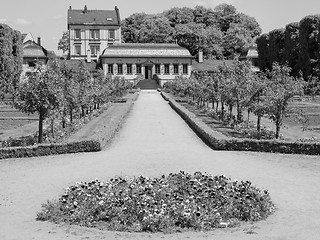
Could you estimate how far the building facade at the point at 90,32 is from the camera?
89.6 meters

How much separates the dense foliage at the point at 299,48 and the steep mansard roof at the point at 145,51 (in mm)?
15274

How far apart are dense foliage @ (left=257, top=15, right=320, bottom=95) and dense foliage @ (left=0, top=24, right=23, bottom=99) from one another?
1184 inches

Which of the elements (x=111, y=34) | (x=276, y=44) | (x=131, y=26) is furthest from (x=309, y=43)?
(x=131, y=26)

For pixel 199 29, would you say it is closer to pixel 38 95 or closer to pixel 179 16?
pixel 179 16

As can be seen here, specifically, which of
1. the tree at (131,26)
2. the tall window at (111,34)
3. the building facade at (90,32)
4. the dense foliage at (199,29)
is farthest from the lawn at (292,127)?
the tree at (131,26)

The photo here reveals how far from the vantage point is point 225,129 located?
82.6ft

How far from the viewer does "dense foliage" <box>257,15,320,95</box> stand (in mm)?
53812

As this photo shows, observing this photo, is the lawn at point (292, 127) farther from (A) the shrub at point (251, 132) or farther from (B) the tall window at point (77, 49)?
(B) the tall window at point (77, 49)

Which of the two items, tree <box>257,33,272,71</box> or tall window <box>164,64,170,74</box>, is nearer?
tree <box>257,33,272,71</box>

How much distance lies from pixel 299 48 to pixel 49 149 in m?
45.2

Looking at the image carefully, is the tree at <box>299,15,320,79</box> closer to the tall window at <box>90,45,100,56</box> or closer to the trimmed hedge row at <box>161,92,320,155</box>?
the trimmed hedge row at <box>161,92,320,155</box>

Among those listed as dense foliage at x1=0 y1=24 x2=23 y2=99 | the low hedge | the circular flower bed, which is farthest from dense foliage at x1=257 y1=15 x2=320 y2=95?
the circular flower bed

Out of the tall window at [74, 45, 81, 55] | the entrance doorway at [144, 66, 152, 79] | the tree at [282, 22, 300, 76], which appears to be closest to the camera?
the tree at [282, 22, 300, 76]

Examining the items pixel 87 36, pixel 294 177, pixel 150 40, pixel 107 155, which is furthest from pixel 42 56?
pixel 294 177
